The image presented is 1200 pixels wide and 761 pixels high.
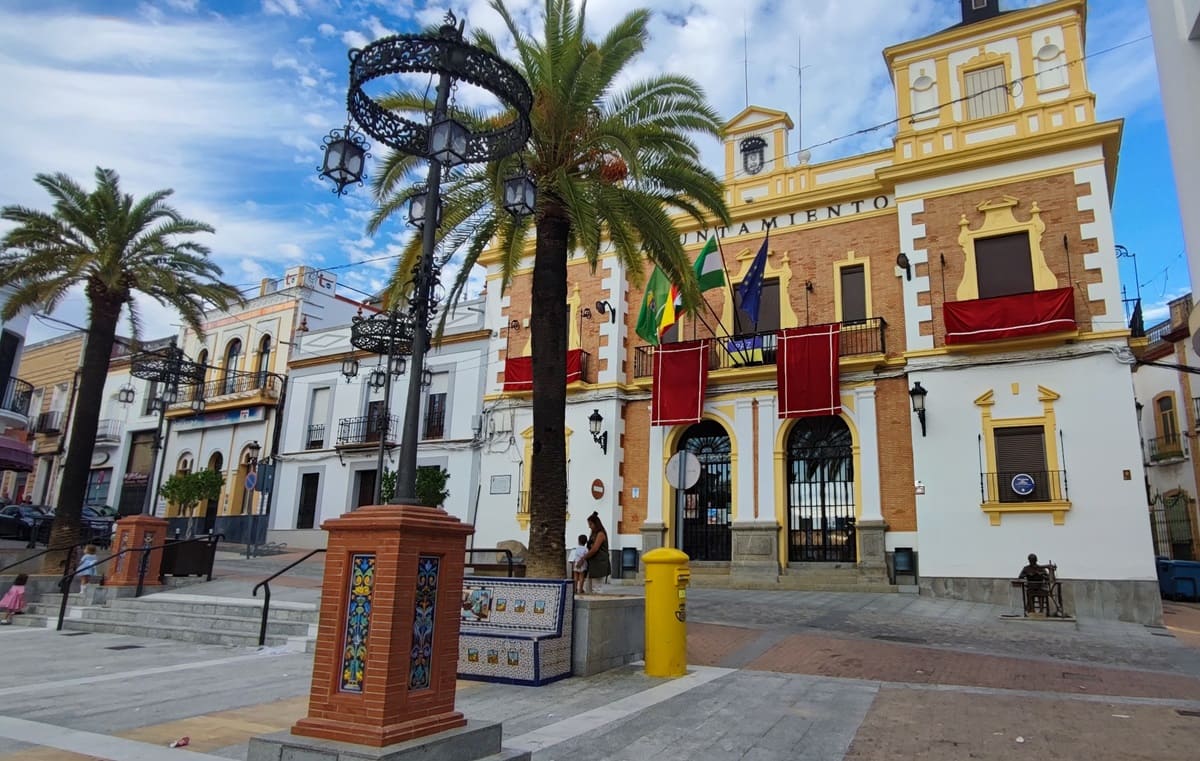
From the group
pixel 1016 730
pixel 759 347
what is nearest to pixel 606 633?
pixel 1016 730

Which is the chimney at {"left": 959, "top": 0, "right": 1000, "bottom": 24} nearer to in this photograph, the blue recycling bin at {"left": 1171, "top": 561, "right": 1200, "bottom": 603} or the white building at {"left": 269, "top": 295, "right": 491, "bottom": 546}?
the blue recycling bin at {"left": 1171, "top": 561, "right": 1200, "bottom": 603}

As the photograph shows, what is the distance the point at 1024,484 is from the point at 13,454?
25780 mm

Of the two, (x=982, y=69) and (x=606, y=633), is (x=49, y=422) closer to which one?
(x=606, y=633)

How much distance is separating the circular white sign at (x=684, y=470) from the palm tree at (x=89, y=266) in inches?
549

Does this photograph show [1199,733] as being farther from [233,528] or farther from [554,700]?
[233,528]

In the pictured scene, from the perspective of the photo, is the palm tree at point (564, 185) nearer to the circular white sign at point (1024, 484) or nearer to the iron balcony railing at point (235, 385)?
the circular white sign at point (1024, 484)

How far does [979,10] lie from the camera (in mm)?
19406

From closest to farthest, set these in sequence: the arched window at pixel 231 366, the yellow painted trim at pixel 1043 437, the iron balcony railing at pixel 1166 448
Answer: the yellow painted trim at pixel 1043 437 → the iron balcony railing at pixel 1166 448 → the arched window at pixel 231 366

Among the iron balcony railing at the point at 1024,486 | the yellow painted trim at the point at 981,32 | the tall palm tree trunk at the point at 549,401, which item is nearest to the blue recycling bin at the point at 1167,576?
the iron balcony railing at the point at 1024,486

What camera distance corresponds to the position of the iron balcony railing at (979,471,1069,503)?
16.1 meters

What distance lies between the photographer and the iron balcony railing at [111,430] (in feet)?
121

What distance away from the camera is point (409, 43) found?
706 cm

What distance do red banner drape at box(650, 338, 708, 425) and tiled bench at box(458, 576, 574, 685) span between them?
38.9 ft

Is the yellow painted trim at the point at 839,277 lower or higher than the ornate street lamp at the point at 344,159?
higher
